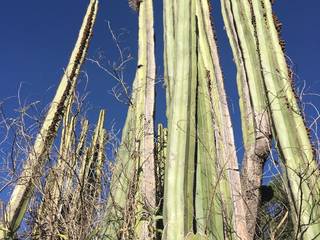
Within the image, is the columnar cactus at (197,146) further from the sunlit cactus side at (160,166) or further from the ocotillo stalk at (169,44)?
the sunlit cactus side at (160,166)

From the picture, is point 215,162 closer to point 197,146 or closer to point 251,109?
point 197,146

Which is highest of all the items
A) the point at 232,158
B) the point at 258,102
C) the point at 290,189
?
the point at 258,102

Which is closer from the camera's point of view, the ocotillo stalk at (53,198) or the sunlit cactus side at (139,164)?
the sunlit cactus side at (139,164)

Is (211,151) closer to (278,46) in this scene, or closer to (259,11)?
(278,46)

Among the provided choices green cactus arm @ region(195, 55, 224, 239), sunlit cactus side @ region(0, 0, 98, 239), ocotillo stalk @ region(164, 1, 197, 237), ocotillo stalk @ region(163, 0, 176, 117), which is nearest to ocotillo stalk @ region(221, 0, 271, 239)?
green cactus arm @ region(195, 55, 224, 239)

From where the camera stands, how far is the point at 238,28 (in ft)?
10.3

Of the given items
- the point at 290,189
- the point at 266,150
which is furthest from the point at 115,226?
the point at 290,189

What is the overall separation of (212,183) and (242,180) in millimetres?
215

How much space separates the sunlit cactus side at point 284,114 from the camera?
2.20 metres

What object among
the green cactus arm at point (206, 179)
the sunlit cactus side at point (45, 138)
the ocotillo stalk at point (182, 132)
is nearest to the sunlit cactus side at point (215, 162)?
the green cactus arm at point (206, 179)

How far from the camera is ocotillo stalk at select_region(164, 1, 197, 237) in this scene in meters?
2.36

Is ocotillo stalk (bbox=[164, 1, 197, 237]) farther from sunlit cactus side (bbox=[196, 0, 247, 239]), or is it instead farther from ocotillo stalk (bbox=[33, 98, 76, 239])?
ocotillo stalk (bbox=[33, 98, 76, 239])

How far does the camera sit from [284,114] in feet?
8.13

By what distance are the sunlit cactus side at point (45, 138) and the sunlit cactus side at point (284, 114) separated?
1377 mm
